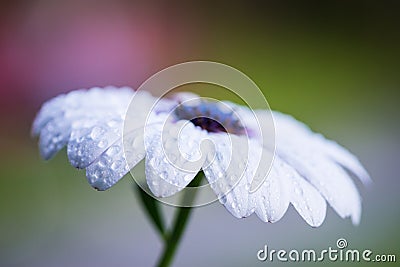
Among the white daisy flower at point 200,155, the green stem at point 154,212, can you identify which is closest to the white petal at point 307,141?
the white daisy flower at point 200,155

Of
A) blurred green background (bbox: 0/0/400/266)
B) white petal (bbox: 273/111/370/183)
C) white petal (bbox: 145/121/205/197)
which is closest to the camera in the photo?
white petal (bbox: 145/121/205/197)

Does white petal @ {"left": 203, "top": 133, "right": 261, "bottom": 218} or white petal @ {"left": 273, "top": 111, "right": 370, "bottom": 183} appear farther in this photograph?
white petal @ {"left": 273, "top": 111, "right": 370, "bottom": 183}

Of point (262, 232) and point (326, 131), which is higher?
point (326, 131)

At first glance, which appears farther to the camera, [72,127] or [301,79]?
[301,79]

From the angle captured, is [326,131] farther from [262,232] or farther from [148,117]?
[148,117]

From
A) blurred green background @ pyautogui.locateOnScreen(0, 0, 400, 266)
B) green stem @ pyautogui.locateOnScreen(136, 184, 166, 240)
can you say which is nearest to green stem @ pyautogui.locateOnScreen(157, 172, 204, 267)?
green stem @ pyautogui.locateOnScreen(136, 184, 166, 240)

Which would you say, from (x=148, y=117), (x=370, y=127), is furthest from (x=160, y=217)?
(x=370, y=127)

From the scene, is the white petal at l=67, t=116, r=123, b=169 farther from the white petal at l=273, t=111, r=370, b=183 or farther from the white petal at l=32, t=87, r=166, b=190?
the white petal at l=273, t=111, r=370, b=183
